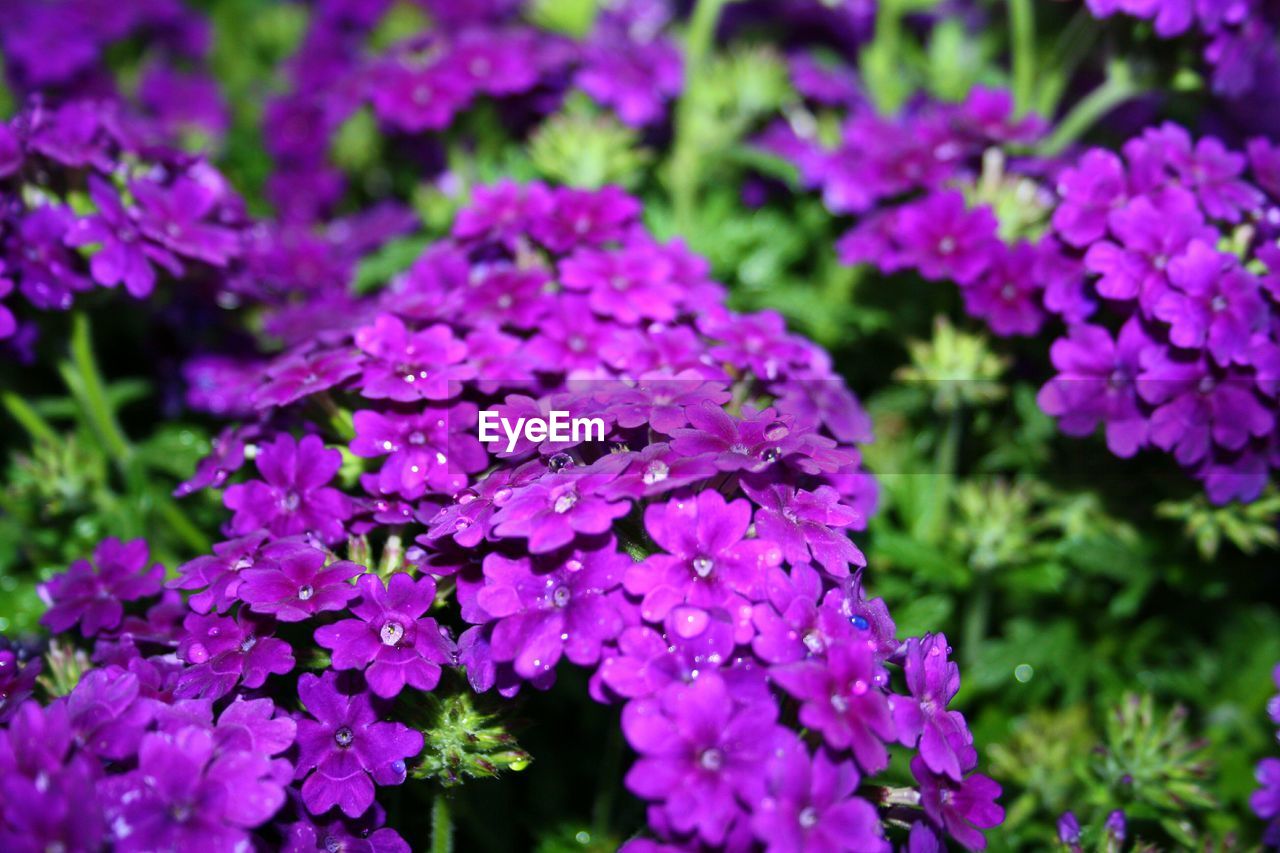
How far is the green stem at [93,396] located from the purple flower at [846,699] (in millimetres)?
2140

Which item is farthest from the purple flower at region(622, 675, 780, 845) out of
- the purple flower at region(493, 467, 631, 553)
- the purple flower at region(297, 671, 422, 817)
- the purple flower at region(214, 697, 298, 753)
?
the purple flower at region(214, 697, 298, 753)

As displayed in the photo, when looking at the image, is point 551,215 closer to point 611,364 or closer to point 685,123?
point 611,364

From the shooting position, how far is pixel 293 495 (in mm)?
2133

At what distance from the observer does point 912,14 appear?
13.4 ft

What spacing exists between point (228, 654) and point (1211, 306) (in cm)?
218

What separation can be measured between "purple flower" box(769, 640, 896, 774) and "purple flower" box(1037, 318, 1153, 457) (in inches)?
42.3

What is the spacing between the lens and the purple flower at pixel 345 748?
1.79 metres

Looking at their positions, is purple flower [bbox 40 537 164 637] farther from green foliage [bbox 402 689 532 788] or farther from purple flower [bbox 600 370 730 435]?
purple flower [bbox 600 370 730 435]

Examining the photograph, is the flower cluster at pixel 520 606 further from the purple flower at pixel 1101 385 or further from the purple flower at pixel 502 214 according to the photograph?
the purple flower at pixel 1101 385

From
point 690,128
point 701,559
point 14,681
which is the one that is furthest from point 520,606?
point 690,128

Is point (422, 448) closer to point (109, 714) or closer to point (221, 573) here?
point (221, 573)

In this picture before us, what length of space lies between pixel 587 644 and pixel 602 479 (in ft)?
0.92

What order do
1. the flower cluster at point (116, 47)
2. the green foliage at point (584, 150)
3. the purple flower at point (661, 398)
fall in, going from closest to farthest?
1. the purple flower at point (661, 398)
2. the green foliage at point (584, 150)
3. the flower cluster at point (116, 47)

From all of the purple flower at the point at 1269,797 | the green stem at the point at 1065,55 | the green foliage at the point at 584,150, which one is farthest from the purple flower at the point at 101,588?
the green stem at the point at 1065,55
